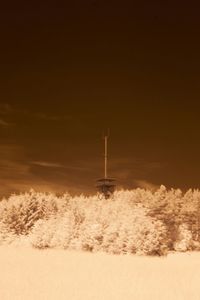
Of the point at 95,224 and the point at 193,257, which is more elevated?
the point at 95,224

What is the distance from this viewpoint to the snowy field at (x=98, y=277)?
25.5 metres

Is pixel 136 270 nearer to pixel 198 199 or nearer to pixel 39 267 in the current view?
pixel 39 267

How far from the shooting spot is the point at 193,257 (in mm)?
45594

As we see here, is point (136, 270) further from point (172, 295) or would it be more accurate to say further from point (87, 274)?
point (172, 295)

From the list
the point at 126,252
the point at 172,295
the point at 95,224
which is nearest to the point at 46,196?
the point at 95,224

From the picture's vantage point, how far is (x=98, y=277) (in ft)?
103

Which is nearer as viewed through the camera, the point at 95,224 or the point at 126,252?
the point at 126,252

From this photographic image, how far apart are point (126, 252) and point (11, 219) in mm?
21082

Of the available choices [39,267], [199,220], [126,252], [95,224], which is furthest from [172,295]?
[199,220]

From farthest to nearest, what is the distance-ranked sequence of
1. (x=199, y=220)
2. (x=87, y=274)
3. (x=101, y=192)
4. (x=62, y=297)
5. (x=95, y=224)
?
(x=101, y=192), (x=199, y=220), (x=95, y=224), (x=87, y=274), (x=62, y=297)

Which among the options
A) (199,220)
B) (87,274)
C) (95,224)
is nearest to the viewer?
(87,274)

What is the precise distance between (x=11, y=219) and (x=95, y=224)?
16508 millimetres

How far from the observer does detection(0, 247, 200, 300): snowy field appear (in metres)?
25.5

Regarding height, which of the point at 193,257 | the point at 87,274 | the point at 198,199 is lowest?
the point at 87,274
